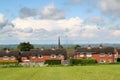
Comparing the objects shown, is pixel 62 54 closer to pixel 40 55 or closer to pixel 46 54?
pixel 46 54

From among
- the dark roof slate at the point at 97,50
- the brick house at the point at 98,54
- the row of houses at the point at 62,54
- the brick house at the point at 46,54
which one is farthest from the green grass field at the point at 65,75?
the brick house at the point at 46,54

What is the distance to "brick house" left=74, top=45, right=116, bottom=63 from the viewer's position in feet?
442

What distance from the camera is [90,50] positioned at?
5335 inches

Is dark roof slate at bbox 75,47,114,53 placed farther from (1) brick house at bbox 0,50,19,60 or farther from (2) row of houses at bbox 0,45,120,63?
(1) brick house at bbox 0,50,19,60

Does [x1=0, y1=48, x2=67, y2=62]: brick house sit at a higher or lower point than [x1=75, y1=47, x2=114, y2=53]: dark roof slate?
lower

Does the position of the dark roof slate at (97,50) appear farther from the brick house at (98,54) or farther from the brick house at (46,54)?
the brick house at (46,54)

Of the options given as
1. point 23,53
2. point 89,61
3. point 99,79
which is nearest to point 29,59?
point 23,53

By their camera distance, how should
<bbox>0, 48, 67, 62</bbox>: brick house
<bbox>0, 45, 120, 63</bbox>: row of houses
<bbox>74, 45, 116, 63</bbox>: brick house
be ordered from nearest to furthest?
1. <bbox>74, 45, 116, 63</bbox>: brick house
2. <bbox>0, 45, 120, 63</bbox>: row of houses
3. <bbox>0, 48, 67, 62</bbox>: brick house

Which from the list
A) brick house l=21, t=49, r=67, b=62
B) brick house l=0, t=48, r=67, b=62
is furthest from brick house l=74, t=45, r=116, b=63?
brick house l=0, t=48, r=67, b=62

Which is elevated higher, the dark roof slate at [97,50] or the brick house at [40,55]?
the dark roof slate at [97,50]

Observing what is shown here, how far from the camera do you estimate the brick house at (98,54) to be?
135m

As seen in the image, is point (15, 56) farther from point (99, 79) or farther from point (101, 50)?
point (99, 79)

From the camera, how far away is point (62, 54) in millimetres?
138500

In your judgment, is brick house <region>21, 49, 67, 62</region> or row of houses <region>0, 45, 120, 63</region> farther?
brick house <region>21, 49, 67, 62</region>
